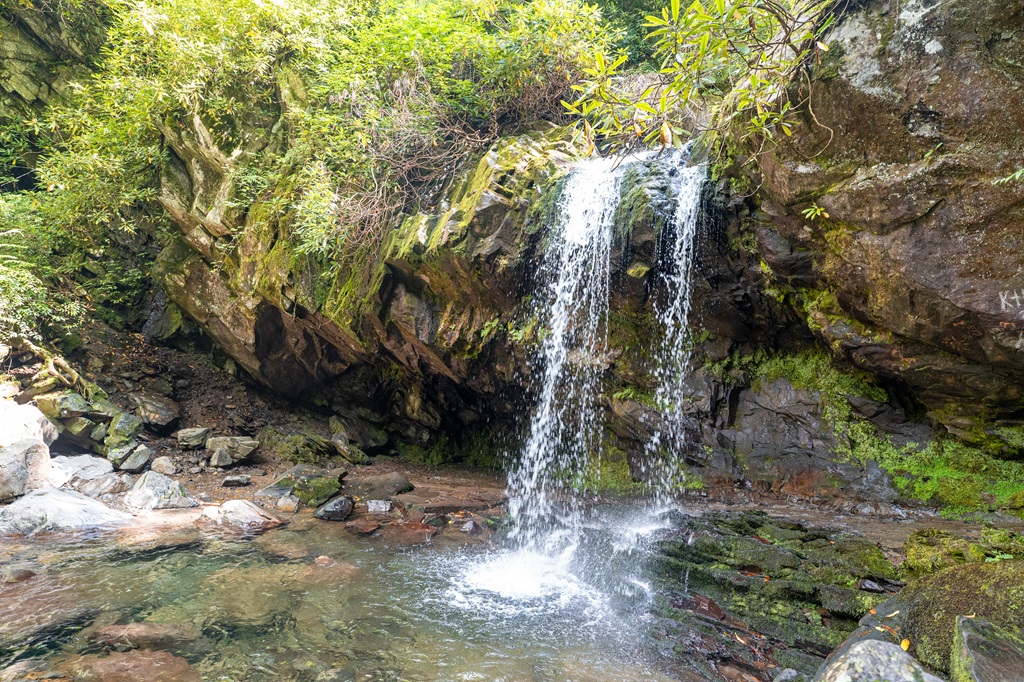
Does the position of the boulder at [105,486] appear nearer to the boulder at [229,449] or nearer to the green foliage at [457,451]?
the boulder at [229,449]

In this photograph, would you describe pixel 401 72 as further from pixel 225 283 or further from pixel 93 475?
pixel 93 475

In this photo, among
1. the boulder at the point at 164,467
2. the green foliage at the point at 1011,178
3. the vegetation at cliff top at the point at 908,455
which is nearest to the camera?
the green foliage at the point at 1011,178

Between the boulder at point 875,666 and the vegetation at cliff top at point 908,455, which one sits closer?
the boulder at point 875,666

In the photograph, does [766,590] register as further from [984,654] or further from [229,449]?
[229,449]

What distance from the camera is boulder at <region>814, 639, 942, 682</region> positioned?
219 cm

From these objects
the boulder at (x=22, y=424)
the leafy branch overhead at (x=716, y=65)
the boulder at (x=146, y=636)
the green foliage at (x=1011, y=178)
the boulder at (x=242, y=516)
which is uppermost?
the leafy branch overhead at (x=716, y=65)

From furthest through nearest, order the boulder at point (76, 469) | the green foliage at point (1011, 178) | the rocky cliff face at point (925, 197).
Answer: the boulder at point (76, 469) < the rocky cliff face at point (925, 197) < the green foliage at point (1011, 178)

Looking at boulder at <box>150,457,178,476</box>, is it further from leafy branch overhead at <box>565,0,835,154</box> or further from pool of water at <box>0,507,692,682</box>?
leafy branch overhead at <box>565,0,835,154</box>

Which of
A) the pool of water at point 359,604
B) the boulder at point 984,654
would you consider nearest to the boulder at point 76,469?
the pool of water at point 359,604

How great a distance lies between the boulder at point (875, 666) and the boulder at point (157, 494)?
7.48 m

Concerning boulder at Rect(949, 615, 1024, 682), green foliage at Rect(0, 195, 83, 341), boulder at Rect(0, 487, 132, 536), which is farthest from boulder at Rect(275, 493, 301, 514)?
boulder at Rect(949, 615, 1024, 682)

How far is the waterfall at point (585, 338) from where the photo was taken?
5.96m

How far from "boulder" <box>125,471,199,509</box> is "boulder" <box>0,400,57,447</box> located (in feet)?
5.02

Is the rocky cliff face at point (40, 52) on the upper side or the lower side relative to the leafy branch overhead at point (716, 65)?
upper
